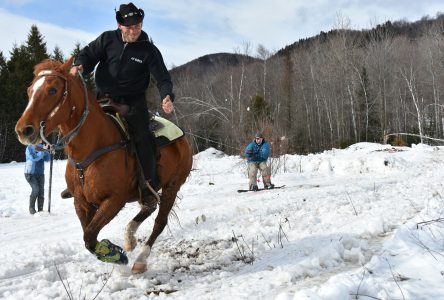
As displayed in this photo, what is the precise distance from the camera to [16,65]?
1673 inches

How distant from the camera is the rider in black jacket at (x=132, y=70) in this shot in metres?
4.77

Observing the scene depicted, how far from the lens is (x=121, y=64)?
16.2ft

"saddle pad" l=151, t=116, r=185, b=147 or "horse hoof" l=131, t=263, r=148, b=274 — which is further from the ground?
"saddle pad" l=151, t=116, r=185, b=147

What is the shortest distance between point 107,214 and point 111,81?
5.52 ft

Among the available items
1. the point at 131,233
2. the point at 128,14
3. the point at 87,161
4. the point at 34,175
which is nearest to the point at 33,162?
the point at 34,175

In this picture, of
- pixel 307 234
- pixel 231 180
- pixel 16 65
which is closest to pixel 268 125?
pixel 231 180

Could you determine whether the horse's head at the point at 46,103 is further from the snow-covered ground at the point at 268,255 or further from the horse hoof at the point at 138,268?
the horse hoof at the point at 138,268

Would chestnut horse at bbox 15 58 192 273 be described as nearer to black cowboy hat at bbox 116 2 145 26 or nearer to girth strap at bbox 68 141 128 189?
girth strap at bbox 68 141 128 189

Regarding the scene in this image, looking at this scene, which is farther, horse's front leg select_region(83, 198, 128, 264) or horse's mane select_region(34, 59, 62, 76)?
horse's front leg select_region(83, 198, 128, 264)

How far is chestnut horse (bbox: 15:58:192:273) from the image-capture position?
147 inches

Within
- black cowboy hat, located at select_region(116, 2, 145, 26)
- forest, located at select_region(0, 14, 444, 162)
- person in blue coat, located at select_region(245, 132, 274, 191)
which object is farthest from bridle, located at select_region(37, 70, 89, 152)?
forest, located at select_region(0, 14, 444, 162)

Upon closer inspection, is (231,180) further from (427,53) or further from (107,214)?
(427,53)

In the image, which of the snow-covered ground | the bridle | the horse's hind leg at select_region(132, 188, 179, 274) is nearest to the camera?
the snow-covered ground

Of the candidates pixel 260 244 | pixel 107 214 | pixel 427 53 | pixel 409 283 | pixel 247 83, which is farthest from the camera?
pixel 247 83
